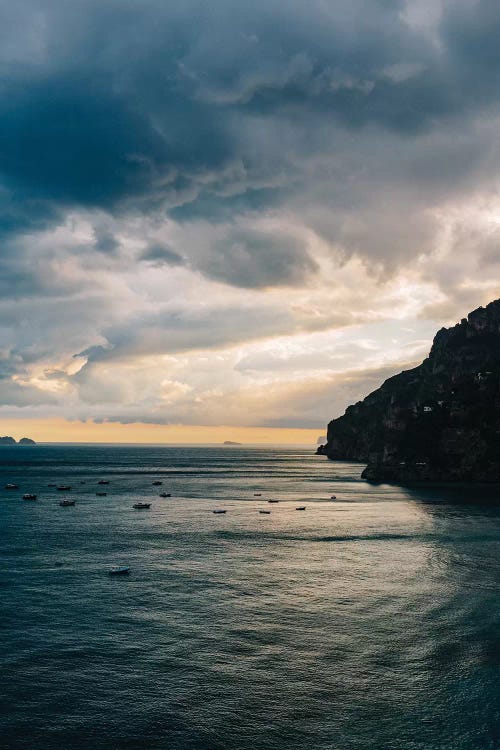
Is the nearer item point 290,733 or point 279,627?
point 290,733

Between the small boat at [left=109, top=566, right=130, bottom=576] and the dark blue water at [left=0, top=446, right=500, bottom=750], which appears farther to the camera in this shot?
the small boat at [left=109, top=566, right=130, bottom=576]

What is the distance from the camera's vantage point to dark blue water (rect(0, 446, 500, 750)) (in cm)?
4000

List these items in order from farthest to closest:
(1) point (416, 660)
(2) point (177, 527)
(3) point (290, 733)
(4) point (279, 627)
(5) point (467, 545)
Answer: (2) point (177, 527) → (5) point (467, 545) → (4) point (279, 627) → (1) point (416, 660) → (3) point (290, 733)

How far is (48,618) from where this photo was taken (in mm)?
61625

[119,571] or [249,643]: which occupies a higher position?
[119,571]

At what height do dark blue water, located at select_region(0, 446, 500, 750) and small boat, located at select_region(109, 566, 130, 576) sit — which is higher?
small boat, located at select_region(109, 566, 130, 576)

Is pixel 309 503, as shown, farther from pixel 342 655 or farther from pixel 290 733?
pixel 290 733

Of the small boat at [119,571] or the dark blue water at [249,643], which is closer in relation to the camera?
the dark blue water at [249,643]

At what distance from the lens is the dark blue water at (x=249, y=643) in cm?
4000

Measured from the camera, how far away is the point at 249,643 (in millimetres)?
55094

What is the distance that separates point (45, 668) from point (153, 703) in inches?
476

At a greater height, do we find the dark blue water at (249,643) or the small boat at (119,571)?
the small boat at (119,571)

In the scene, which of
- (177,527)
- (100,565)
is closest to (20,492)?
(177,527)

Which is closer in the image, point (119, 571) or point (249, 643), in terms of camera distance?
point (249, 643)
